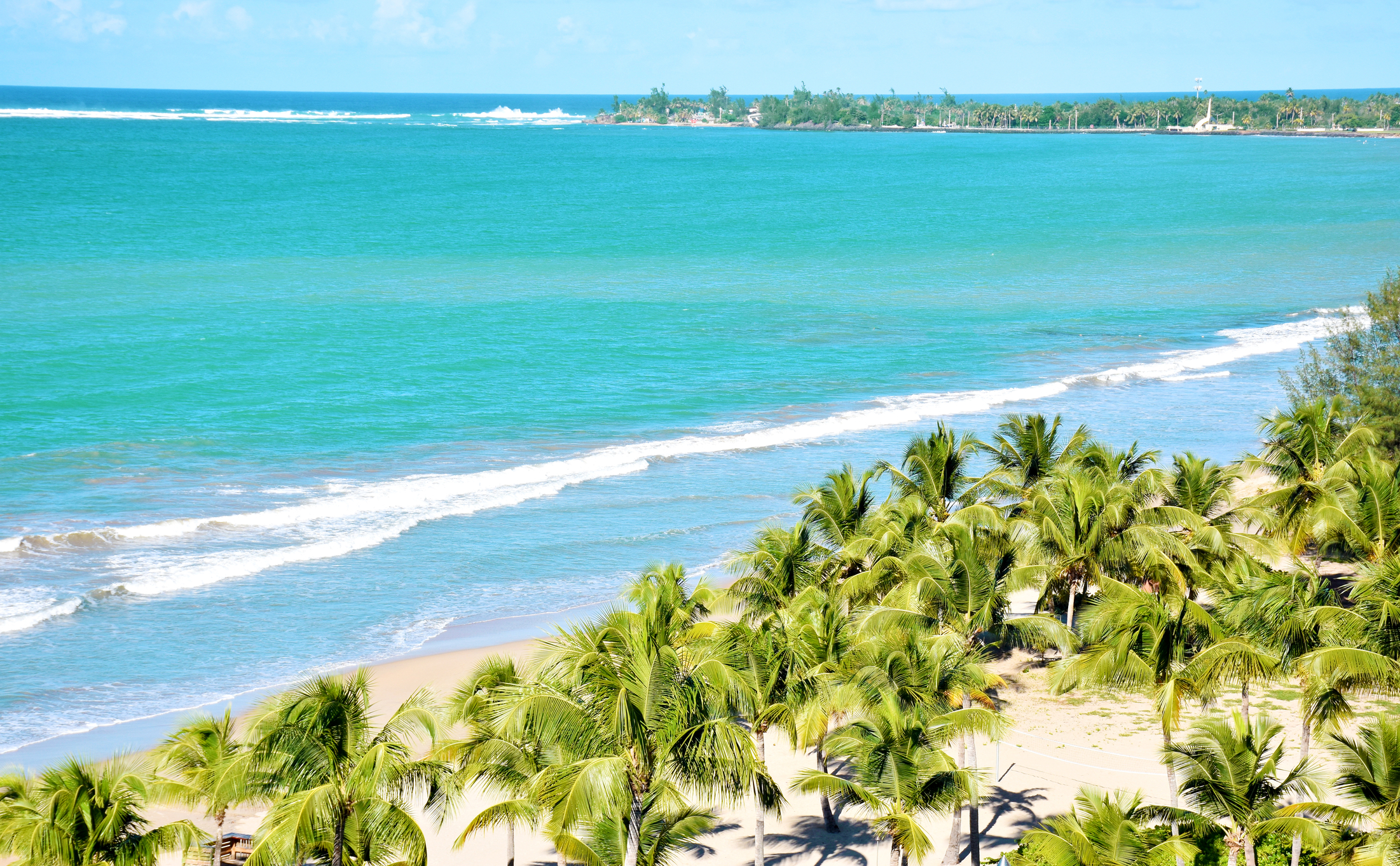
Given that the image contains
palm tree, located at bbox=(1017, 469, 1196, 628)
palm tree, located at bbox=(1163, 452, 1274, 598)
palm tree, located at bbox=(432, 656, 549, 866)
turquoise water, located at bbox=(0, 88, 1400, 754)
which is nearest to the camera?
palm tree, located at bbox=(432, 656, 549, 866)

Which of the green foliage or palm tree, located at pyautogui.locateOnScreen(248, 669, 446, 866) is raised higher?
the green foliage

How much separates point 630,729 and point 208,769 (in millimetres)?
5425

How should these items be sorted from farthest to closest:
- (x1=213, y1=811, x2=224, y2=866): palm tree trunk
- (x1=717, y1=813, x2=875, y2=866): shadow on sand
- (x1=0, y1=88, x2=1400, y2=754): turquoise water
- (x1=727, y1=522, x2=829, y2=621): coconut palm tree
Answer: (x1=0, y1=88, x2=1400, y2=754): turquoise water, (x1=727, y1=522, x2=829, y2=621): coconut palm tree, (x1=717, y1=813, x2=875, y2=866): shadow on sand, (x1=213, y1=811, x2=224, y2=866): palm tree trunk

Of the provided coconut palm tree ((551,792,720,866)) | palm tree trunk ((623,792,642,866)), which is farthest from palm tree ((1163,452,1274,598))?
palm tree trunk ((623,792,642,866))

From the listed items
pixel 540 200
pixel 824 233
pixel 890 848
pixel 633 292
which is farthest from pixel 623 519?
pixel 540 200

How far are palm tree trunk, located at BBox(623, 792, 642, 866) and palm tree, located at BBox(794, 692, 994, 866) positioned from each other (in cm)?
236

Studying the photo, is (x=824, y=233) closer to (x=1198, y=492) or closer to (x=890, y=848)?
(x=1198, y=492)

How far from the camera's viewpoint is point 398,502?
116 feet

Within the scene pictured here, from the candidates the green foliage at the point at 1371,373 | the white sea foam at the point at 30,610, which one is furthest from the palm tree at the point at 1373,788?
the white sea foam at the point at 30,610

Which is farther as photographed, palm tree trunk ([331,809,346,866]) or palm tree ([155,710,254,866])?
palm tree ([155,710,254,866])

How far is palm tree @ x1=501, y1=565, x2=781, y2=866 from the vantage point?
1291cm

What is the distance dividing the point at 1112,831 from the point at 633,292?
5805 centimetres

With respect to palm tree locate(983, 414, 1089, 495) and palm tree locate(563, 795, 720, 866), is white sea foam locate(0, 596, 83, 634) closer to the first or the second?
palm tree locate(563, 795, 720, 866)

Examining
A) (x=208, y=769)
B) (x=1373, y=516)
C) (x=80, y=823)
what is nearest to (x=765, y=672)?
(x=208, y=769)
